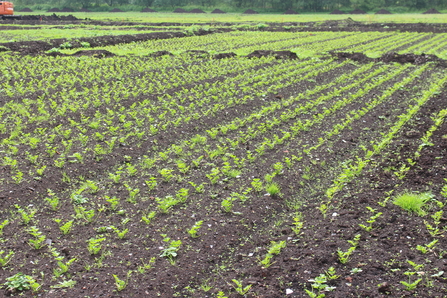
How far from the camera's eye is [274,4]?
79.6 metres

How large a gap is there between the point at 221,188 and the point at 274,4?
7835cm

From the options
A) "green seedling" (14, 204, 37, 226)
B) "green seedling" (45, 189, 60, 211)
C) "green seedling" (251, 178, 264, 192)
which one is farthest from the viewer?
"green seedling" (251, 178, 264, 192)

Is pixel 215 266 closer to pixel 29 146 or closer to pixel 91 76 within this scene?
pixel 29 146

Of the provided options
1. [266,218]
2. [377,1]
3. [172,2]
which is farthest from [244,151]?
[172,2]

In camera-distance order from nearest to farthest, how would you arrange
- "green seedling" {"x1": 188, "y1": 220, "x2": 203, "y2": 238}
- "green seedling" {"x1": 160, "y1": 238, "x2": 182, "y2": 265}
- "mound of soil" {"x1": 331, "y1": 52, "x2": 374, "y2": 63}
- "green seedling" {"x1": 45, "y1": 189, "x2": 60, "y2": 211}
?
"green seedling" {"x1": 160, "y1": 238, "x2": 182, "y2": 265}, "green seedling" {"x1": 188, "y1": 220, "x2": 203, "y2": 238}, "green seedling" {"x1": 45, "y1": 189, "x2": 60, "y2": 211}, "mound of soil" {"x1": 331, "y1": 52, "x2": 374, "y2": 63}

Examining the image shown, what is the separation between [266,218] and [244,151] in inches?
102

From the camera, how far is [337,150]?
8656mm

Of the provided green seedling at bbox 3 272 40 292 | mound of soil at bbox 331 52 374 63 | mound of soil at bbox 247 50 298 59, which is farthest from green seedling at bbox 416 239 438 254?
mound of soil at bbox 247 50 298 59

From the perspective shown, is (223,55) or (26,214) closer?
(26,214)

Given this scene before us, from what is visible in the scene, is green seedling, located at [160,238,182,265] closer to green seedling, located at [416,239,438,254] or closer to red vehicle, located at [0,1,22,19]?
green seedling, located at [416,239,438,254]

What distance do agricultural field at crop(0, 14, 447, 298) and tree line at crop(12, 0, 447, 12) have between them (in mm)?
64803

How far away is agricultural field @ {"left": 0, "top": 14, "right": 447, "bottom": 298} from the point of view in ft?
15.8

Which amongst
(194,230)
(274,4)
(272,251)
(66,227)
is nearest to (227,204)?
(194,230)

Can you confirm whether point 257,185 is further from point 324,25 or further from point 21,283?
point 324,25
